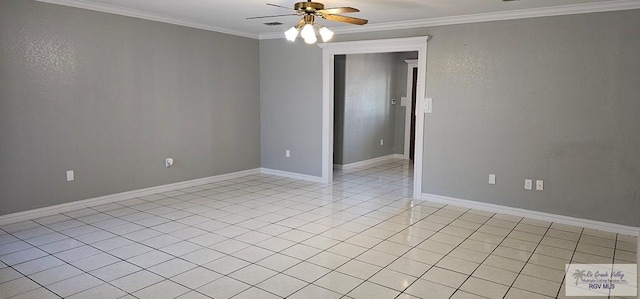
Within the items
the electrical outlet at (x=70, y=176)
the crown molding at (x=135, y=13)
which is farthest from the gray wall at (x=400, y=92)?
the electrical outlet at (x=70, y=176)

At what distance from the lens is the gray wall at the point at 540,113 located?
3990 mm

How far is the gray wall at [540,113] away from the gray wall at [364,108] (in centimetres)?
209

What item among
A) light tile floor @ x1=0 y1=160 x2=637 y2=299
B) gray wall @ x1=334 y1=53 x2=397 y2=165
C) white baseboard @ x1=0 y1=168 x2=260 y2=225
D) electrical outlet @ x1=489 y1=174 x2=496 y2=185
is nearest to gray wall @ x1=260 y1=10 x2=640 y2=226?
electrical outlet @ x1=489 y1=174 x2=496 y2=185

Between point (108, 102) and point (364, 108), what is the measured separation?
4.39m

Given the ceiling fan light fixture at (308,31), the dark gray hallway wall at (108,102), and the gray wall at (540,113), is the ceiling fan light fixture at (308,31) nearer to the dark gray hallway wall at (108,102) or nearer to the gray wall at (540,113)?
the gray wall at (540,113)

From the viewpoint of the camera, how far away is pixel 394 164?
7.93 m

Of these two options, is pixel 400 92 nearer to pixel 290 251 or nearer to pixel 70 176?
pixel 290 251

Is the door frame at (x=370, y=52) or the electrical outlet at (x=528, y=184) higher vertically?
the door frame at (x=370, y=52)

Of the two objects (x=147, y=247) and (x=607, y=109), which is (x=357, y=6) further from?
(x=147, y=247)

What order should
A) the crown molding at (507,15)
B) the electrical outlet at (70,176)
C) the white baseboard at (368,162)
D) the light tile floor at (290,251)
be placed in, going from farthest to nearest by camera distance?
the white baseboard at (368,162) → the electrical outlet at (70,176) → the crown molding at (507,15) → the light tile floor at (290,251)

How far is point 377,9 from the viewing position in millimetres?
4445

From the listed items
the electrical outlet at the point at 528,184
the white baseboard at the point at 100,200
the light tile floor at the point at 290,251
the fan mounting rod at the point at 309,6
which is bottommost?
the light tile floor at the point at 290,251

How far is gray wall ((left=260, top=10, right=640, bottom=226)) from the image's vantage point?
3990 mm

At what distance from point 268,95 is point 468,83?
10.5 feet
